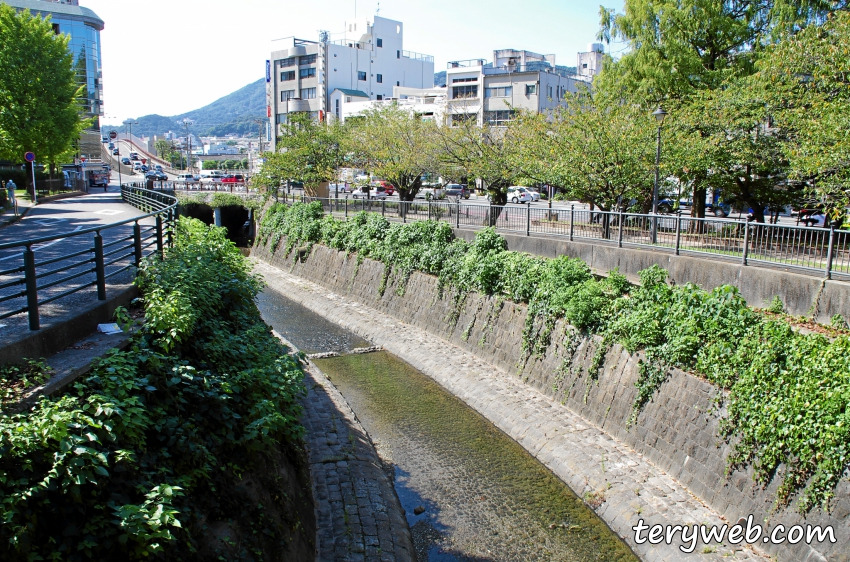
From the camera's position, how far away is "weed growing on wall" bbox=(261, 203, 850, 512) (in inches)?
304

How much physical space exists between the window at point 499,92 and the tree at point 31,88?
1676 inches

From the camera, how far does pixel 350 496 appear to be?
9422 millimetres

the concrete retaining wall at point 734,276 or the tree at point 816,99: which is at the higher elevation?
the tree at point 816,99

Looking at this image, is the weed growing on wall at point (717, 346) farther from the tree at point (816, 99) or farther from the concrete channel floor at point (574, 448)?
the tree at point (816, 99)

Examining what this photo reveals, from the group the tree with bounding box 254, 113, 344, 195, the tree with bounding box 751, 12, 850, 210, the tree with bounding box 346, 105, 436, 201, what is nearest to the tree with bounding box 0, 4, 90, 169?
the tree with bounding box 254, 113, 344, 195

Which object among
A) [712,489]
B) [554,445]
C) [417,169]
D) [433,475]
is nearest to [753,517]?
[712,489]

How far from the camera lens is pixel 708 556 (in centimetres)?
811

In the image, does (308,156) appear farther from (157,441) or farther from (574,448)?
(157,441)

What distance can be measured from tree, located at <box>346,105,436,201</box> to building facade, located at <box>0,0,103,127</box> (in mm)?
77201

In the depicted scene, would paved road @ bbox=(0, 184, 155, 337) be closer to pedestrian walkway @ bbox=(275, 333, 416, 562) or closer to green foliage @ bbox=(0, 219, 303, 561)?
green foliage @ bbox=(0, 219, 303, 561)

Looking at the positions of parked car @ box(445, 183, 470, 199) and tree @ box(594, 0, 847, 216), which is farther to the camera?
parked car @ box(445, 183, 470, 199)

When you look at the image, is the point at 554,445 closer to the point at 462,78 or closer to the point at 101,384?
the point at 101,384

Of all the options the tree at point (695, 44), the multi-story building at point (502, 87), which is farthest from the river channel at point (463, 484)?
the multi-story building at point (502, 87)

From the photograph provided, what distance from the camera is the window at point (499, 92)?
222 ft
